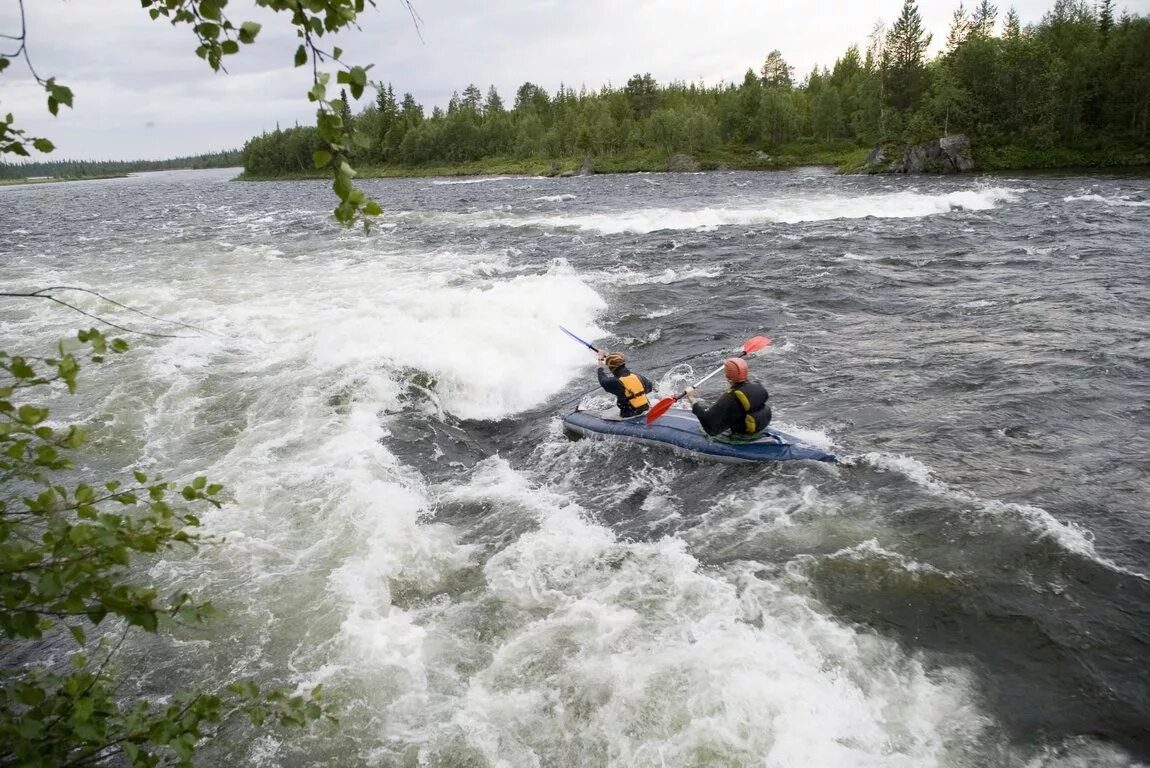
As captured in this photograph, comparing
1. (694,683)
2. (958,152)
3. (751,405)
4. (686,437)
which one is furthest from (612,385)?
(958,152)

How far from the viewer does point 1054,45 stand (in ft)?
200

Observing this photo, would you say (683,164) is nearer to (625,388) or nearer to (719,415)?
(625,388)

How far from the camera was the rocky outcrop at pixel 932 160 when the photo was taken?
173ft

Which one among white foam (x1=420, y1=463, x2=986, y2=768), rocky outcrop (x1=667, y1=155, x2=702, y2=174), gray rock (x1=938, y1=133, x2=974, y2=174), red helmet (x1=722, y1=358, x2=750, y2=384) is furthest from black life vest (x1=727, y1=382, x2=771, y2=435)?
rocky outcrop (x1=667, y1=155, x2=702, y2=174)

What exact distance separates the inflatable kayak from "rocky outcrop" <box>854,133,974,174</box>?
51.9 metres

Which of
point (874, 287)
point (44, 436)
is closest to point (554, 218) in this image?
point (874, 287)

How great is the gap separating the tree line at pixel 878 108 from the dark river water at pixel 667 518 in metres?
17.7

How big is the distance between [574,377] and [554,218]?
22796 millimetres

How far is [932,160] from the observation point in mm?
53469

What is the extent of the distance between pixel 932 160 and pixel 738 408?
2124 inches

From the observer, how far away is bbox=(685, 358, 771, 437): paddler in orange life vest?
28.4 ft

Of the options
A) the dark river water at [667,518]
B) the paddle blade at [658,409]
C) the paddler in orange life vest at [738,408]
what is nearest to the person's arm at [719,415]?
the paddler in orange life vest at [738,408]

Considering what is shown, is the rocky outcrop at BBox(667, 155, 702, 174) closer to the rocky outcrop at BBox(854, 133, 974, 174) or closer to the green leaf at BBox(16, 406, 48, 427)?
the rocky outcrop at BBox(854, 133, 974, 174)

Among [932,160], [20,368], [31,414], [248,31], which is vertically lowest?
[31,414]
